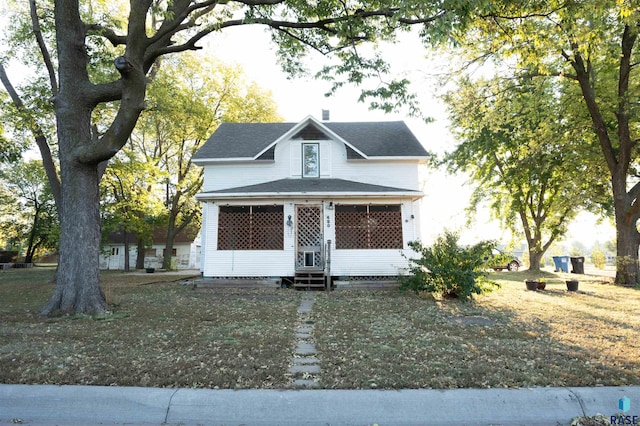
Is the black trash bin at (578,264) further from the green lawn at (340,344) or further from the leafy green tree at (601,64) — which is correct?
the green lawn at (340,344)

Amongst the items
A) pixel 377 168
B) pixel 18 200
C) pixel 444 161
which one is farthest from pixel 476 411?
pixel 18 200

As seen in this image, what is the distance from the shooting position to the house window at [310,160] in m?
14.7

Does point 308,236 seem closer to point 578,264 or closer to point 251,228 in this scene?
point 251,228

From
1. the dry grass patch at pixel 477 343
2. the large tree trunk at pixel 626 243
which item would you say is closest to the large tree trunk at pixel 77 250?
the dry grass patch at pixel 477 343

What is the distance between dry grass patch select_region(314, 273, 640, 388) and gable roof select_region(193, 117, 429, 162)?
694 cm

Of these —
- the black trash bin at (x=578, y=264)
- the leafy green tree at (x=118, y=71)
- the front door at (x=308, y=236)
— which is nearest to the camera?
the leafy green tree at (x=118, y=71)

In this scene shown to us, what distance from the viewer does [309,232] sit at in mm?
13664

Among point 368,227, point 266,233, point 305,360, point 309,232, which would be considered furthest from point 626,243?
point 305,360

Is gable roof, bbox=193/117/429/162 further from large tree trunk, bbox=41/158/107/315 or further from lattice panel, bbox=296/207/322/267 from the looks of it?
large tree trunk, bbox=41/158/107/315

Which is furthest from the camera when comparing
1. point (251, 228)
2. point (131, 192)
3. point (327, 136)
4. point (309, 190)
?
point (131, 192)

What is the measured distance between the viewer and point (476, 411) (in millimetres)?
3510

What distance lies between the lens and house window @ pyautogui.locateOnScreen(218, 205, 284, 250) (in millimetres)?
13312

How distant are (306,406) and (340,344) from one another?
2.03 metres

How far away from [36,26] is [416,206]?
14.6m
